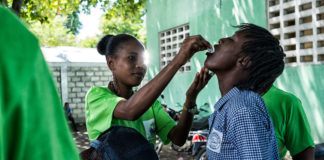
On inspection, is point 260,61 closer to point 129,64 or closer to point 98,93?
point 129,64

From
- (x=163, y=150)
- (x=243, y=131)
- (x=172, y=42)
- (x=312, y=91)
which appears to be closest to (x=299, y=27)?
(x=312, y=91)

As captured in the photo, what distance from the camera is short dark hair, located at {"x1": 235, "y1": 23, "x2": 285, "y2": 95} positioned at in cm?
165

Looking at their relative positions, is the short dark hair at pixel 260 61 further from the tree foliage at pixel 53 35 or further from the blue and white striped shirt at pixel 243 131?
the tree foliage at pixel 53 35

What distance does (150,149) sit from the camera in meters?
1.27

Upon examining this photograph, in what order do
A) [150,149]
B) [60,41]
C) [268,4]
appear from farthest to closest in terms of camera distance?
[60,41]
[268,4]
[150,149]

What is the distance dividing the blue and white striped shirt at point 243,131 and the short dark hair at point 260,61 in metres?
0.10

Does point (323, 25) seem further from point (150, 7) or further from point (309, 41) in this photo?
point (150, 7)

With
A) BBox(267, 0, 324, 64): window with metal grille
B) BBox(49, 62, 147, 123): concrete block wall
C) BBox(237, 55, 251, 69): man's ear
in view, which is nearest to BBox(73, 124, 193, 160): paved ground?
BBox(49, 62, 147, 123): concrete block wall

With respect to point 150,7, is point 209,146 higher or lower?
lower

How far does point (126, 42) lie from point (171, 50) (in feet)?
23.7

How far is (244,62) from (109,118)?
79 centimetres

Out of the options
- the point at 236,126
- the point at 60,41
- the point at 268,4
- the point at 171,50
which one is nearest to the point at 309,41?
the point at 268,4

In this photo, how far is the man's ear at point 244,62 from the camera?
1653 mm

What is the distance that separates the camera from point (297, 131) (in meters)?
1.98
